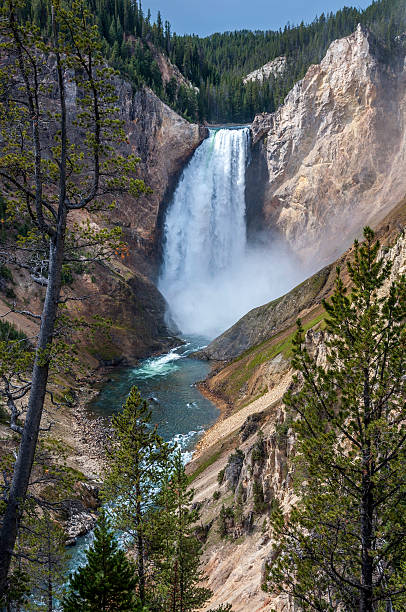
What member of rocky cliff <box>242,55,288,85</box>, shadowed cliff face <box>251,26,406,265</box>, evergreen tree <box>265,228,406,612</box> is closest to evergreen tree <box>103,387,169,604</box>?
evergreen tree <box>265,228,406,612</box>

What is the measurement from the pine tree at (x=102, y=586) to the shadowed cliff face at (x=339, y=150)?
60563 millimetres

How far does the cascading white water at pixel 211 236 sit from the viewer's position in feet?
251

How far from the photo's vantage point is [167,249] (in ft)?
255

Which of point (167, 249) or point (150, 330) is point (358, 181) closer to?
point (167, 249)

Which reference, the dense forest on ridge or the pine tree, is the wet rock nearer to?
the pine tree

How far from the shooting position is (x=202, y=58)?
121500 mm

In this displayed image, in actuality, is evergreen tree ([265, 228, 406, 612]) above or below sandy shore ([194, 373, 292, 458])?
below

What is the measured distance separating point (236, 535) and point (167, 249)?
65209mm

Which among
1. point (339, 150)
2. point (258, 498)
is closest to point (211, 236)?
point (339, 150)

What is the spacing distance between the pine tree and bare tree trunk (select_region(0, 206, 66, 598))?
4.35 ft

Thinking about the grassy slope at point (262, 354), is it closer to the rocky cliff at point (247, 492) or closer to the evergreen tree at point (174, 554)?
the rocky cliff at point (247, 492)

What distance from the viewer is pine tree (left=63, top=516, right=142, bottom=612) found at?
24.0ft

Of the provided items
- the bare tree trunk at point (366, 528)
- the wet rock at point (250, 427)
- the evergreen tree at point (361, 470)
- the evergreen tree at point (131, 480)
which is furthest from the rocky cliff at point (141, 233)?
the bare tree trunk at point (366, 528)

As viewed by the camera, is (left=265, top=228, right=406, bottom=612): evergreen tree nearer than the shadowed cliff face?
Yes
